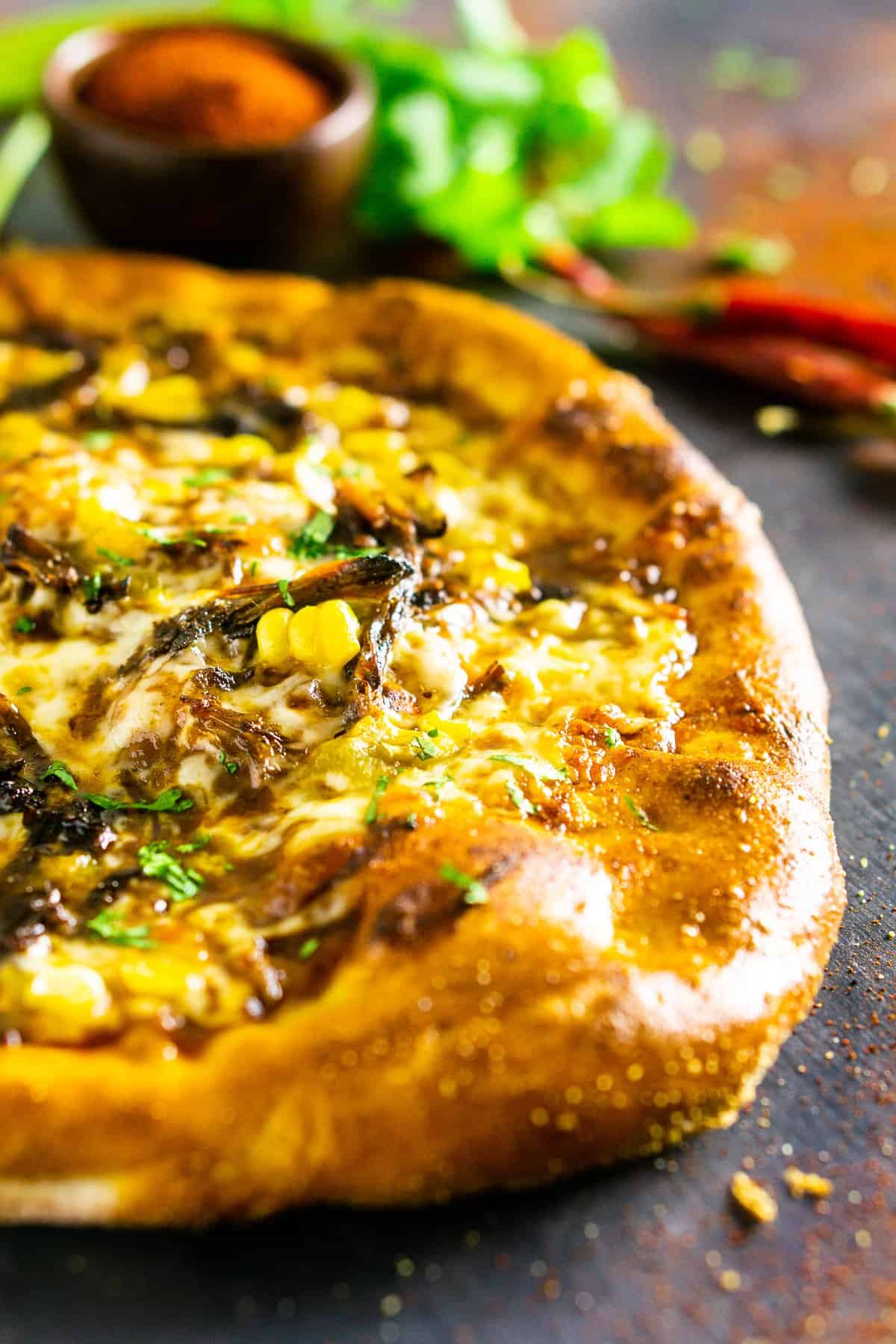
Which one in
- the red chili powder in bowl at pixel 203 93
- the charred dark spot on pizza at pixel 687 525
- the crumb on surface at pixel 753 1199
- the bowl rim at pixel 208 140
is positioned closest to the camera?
the crumb on surface at pixel 753 1199

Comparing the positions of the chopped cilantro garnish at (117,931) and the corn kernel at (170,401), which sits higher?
the corn kernel at (170,401)

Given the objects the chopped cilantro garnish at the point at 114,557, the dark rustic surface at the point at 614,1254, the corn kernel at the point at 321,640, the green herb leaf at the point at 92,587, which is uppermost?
the corn kernel at the point at 321,640

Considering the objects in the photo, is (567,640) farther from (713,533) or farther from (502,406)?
(502,406)

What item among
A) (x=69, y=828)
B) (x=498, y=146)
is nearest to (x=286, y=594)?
(x=69, y=828)

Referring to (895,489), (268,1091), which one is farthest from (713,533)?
(268,1091)

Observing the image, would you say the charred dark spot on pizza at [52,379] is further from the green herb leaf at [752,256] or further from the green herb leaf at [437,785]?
the green herb leaf at [752,256]

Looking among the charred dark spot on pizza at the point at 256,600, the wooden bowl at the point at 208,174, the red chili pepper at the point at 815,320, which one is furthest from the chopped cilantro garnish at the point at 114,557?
the red chili pepper at the point at 815,320

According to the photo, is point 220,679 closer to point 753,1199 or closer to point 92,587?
point 92,587

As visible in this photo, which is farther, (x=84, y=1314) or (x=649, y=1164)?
(x=649, y=1164)
